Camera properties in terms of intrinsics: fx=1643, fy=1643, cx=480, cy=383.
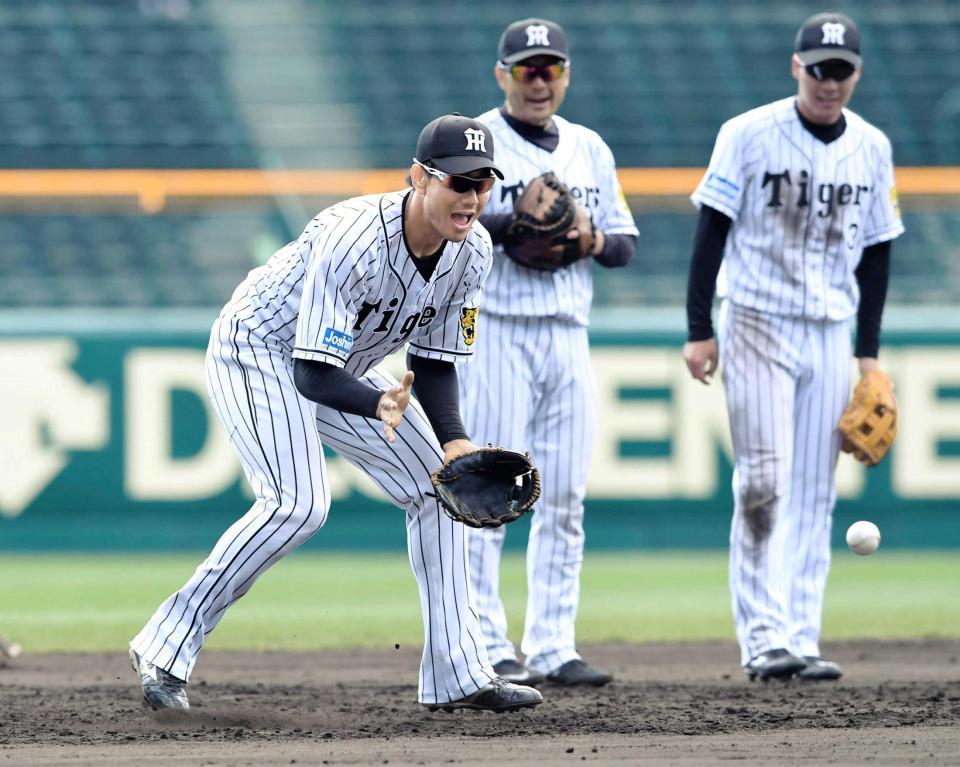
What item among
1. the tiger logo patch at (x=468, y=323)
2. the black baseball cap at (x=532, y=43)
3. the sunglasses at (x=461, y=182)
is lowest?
the tiger logo patch at (x=468, y=323)

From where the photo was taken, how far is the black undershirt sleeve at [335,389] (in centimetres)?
378

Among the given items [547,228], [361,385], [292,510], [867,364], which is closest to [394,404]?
[361,385]

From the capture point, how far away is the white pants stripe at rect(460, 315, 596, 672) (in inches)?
197

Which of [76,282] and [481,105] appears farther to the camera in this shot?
[481,105]

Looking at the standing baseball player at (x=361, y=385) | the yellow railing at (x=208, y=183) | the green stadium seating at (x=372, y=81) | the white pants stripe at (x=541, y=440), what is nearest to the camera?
the standing baseball player at (x=361, y=385)

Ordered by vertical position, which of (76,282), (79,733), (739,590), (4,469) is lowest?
(79,733)

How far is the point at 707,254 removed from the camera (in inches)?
205

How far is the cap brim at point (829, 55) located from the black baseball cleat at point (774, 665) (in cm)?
180

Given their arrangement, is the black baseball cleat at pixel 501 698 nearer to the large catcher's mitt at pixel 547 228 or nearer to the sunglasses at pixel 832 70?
the large catcher's mitt at pixel 547 228

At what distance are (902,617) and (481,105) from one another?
16.4ft

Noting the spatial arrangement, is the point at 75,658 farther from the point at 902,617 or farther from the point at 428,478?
the point at 902,617

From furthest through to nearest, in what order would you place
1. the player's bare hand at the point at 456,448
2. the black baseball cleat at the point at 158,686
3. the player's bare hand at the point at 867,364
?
the player's bare hand at the point at 867,364, the black baseball cleat at the point at 158,686, the player's bare hand at the point at 456,448

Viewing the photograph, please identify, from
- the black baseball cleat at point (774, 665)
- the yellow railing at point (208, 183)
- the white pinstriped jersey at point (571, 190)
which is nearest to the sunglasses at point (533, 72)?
the white pinstriped jersey at point (571, 190)

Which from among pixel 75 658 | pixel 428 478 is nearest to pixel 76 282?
pixel 75 658
